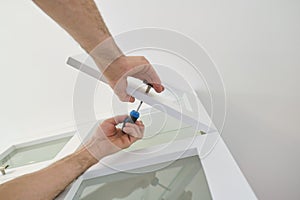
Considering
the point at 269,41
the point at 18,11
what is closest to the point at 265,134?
the point at 269,41

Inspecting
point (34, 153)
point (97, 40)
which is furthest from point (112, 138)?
point (34, 153)

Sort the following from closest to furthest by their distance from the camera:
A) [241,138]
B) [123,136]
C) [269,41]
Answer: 1. [123,136]
2. [269,41]
3. [241,138]

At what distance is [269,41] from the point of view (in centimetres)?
95

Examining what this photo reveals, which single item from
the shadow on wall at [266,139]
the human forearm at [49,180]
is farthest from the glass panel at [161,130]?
the shadow on wall at [266,139]

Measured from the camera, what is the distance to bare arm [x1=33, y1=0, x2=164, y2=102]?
527mm

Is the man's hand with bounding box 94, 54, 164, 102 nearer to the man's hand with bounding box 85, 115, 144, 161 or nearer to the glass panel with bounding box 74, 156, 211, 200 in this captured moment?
the man's hand with bounding box 85, 115, 144, 161

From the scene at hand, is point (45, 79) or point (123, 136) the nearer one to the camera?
point (123, 136)

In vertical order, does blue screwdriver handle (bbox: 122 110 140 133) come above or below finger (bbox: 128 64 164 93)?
below

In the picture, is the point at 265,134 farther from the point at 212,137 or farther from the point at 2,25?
the point at 2,25

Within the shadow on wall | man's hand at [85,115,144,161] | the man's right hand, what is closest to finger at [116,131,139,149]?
man's hand at [85,115,144,161]

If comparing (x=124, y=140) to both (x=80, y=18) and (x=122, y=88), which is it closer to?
(x=122, y=88)

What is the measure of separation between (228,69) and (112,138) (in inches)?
24.3

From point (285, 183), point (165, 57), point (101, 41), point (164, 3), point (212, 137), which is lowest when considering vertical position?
point (285, 183)

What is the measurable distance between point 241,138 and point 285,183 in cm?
34
